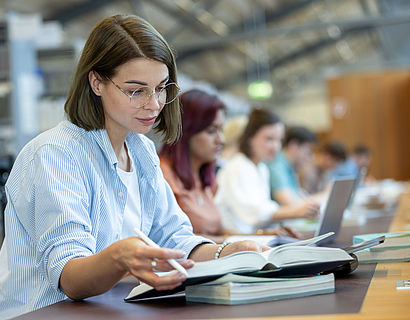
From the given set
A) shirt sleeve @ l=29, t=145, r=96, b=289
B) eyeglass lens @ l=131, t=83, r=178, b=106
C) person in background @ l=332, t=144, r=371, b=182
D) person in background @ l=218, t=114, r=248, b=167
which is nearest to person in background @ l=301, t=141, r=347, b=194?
person in background @ l=332, t=144, r=371, b=182

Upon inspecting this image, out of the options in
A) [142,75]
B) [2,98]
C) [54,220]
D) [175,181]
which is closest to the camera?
[54,220]

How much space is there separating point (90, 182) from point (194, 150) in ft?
4.28

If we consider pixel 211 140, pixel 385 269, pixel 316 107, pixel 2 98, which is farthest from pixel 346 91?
pixel 316 107

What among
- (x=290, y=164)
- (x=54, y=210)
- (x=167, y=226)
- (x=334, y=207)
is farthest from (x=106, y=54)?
(x=290, y=164)

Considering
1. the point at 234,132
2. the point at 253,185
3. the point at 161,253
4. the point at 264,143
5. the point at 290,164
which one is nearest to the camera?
the point at 161,253

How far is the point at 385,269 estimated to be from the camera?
4.83 ft

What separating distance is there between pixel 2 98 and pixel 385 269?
3841 millimetres

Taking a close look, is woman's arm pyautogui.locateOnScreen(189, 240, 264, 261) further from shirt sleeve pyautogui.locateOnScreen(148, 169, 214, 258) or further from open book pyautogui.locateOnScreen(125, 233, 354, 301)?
open book pyautogui.locateOnScreen(125, 233, 354, 301)

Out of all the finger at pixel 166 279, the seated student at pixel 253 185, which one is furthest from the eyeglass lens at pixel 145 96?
the seated student at pixel 253 185

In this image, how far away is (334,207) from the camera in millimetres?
2133

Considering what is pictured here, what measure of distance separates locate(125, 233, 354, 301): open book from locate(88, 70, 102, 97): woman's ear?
0.51m

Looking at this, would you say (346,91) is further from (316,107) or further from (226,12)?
(316,107)

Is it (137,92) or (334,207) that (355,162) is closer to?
(334,207)

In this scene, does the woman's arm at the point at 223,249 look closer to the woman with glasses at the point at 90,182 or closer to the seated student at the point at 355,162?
the woman with glasses at the point at 90,182
